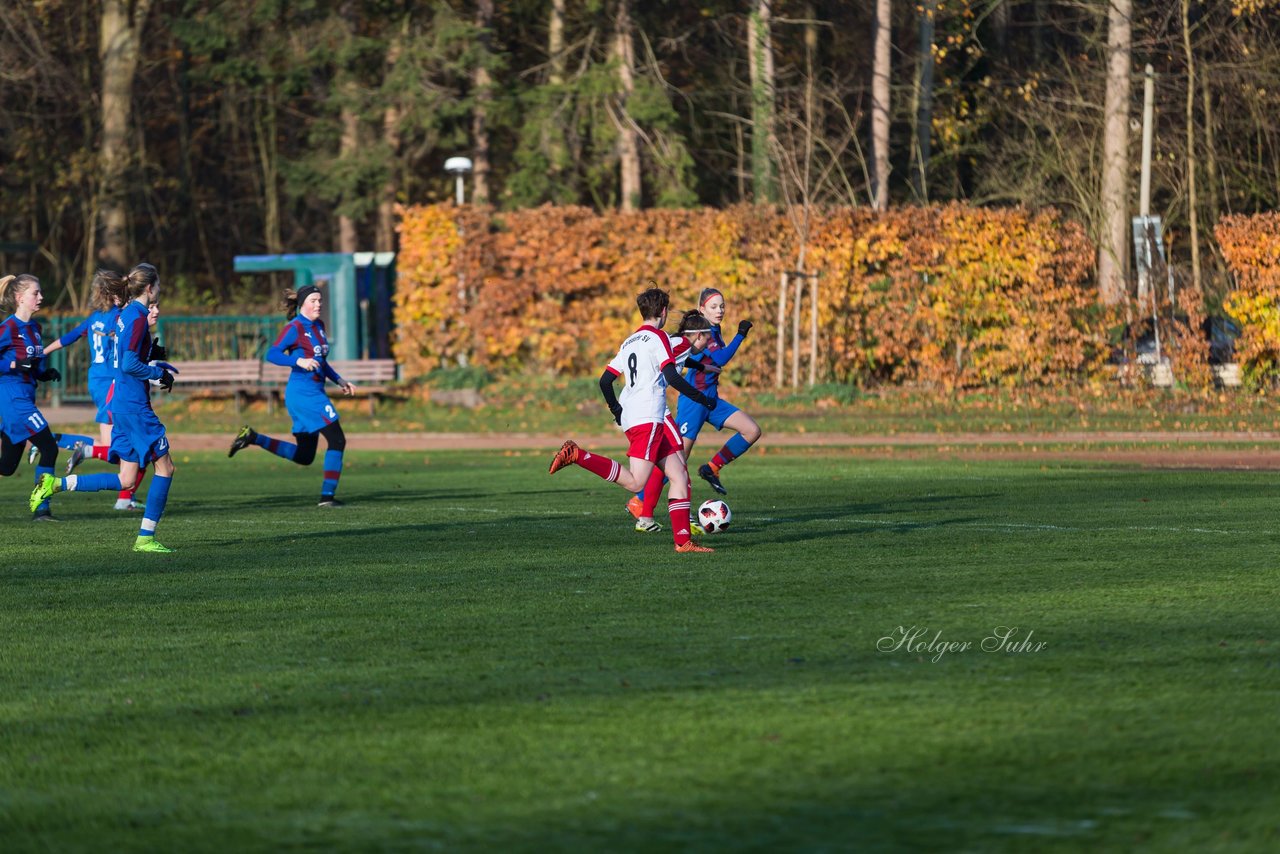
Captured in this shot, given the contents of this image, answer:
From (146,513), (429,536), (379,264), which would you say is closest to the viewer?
(146,513)

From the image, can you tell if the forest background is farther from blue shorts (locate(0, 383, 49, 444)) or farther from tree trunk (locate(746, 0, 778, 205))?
blue shorts (locate(0, 383, 49, 444))

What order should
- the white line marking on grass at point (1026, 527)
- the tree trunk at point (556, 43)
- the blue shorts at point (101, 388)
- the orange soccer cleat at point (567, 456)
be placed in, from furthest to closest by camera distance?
1. the tree trunk at point (556, 43)
2. the blue shorts at point (101, 388)
3. the white line marking on grass at point (1026, 527)
4. the orange soccer cleat at point (567, 456)

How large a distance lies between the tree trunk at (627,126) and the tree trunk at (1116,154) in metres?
9.75

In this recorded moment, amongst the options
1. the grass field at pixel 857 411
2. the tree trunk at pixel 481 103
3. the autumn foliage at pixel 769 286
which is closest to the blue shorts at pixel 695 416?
the grass field at pixel 857 411

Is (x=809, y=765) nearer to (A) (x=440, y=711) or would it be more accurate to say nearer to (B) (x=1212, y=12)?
(A) (x=440, y=711)

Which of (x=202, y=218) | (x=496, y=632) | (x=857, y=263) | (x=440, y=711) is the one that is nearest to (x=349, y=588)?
(x=496, y=632)

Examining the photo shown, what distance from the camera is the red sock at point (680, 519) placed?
38.6 feet

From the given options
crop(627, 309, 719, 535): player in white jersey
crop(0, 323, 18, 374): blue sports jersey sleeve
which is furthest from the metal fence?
crop(627, 309, 719, 535): player in white jersey

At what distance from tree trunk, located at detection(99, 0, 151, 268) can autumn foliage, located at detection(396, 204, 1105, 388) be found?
13418mm

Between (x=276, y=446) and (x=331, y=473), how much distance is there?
55 centimetres

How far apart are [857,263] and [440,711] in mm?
23496

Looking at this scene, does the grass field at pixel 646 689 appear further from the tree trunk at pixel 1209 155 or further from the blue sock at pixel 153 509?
the tree trunk at pixel 1209 155

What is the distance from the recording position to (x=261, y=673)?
7.76 meters

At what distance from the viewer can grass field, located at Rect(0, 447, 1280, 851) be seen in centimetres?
538
